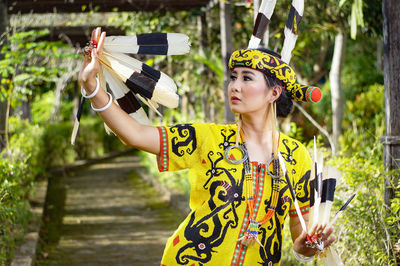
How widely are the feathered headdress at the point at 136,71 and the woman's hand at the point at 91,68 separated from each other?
0.06 metres

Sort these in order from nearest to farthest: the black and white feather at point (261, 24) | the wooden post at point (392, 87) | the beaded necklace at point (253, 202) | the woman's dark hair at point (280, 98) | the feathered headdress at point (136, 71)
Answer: the feathered headdress at point (136, 71) → the beaded necklace at point (253, 202) → the woman's dark hair at point (280, 98) → the black and white feather at point (261, 24) → the wooden post at point (392, 87)

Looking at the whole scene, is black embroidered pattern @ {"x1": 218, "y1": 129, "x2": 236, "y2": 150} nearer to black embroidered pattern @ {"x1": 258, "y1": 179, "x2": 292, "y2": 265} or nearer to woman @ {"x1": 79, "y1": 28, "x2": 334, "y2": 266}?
woman @ {"x1": 79, "y1": 28, "x2": 334, "y2": 266}

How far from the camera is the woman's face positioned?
A: 7.91 feet

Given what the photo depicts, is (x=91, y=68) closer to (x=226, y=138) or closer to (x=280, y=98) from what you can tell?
(x=226, y=138)

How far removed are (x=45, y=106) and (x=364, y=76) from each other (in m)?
11.9

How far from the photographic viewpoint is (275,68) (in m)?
2.45

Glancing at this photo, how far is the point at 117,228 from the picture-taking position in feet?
26.2

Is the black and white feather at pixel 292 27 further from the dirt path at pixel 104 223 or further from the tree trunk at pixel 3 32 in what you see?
the tree trunk at pixel 3 32

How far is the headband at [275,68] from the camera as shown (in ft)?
7.91

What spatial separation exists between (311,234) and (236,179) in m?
0.37

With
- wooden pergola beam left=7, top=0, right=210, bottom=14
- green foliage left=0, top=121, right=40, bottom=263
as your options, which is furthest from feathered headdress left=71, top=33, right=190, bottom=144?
wooden pergola beam left=7, top=0, right=210, bottom=14

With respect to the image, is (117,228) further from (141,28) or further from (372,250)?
(372,250)

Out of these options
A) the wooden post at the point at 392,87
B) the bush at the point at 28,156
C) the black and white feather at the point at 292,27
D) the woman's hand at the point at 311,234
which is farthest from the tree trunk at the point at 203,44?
the woman's hand at the point at 311,234

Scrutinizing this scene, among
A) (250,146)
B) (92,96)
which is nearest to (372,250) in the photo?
(250,146)
